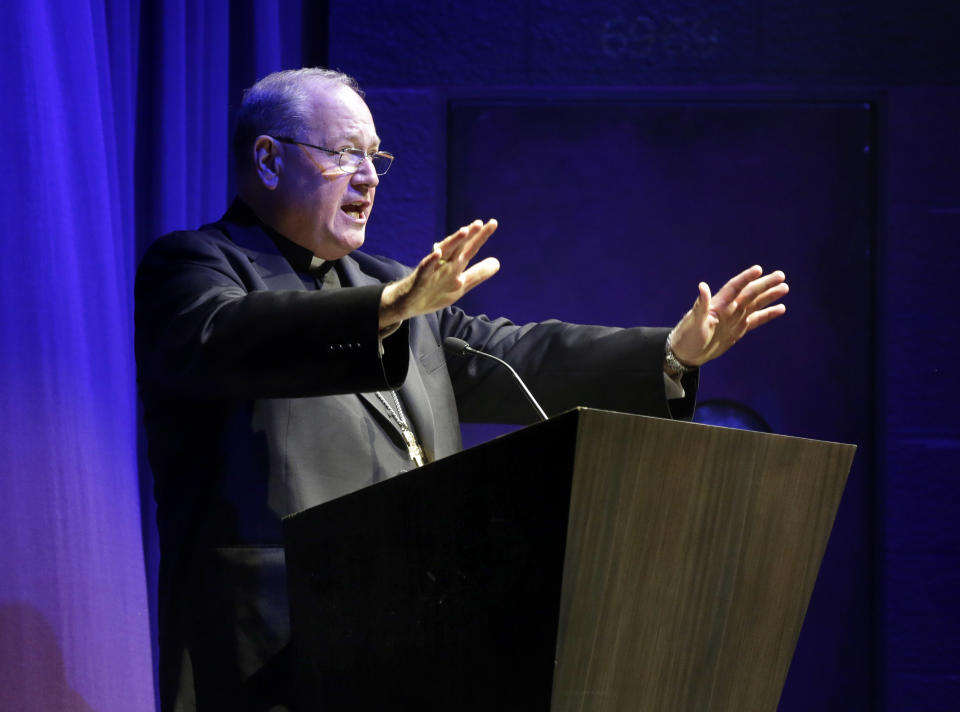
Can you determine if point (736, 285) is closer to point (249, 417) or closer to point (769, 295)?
point (769, 295)

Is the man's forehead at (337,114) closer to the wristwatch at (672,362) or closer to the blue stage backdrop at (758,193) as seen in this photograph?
the wristwatch at (672,362)

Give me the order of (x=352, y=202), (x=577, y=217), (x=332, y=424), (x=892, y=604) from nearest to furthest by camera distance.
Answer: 1. (x=332, y=424)
2. (x=352, y=202)
3. (x=892, y=604)
4. (x=577, y=217)

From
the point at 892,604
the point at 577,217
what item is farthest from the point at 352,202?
the point at 892,604

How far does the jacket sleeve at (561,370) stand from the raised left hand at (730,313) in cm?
9

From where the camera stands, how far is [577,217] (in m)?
3.28

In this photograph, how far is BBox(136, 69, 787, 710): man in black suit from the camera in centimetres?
129

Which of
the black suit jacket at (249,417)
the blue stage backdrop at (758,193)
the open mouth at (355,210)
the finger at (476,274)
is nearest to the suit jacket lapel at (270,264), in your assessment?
the black suit jacket at (249,417)

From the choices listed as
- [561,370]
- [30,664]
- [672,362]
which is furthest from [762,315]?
[30,664]

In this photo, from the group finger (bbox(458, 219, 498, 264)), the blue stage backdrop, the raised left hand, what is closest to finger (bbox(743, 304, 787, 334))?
the raised left hand

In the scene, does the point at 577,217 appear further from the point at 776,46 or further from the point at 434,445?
the point at 434,445

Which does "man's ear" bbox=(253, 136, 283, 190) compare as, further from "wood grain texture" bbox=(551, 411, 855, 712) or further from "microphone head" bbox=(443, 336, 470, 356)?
"wood grain texture" bbox=(551, 411, 855, 712)

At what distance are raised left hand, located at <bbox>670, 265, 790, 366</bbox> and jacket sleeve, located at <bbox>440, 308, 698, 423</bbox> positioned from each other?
9cm

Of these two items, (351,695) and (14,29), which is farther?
(14,29)

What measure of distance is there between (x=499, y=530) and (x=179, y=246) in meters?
0.81
